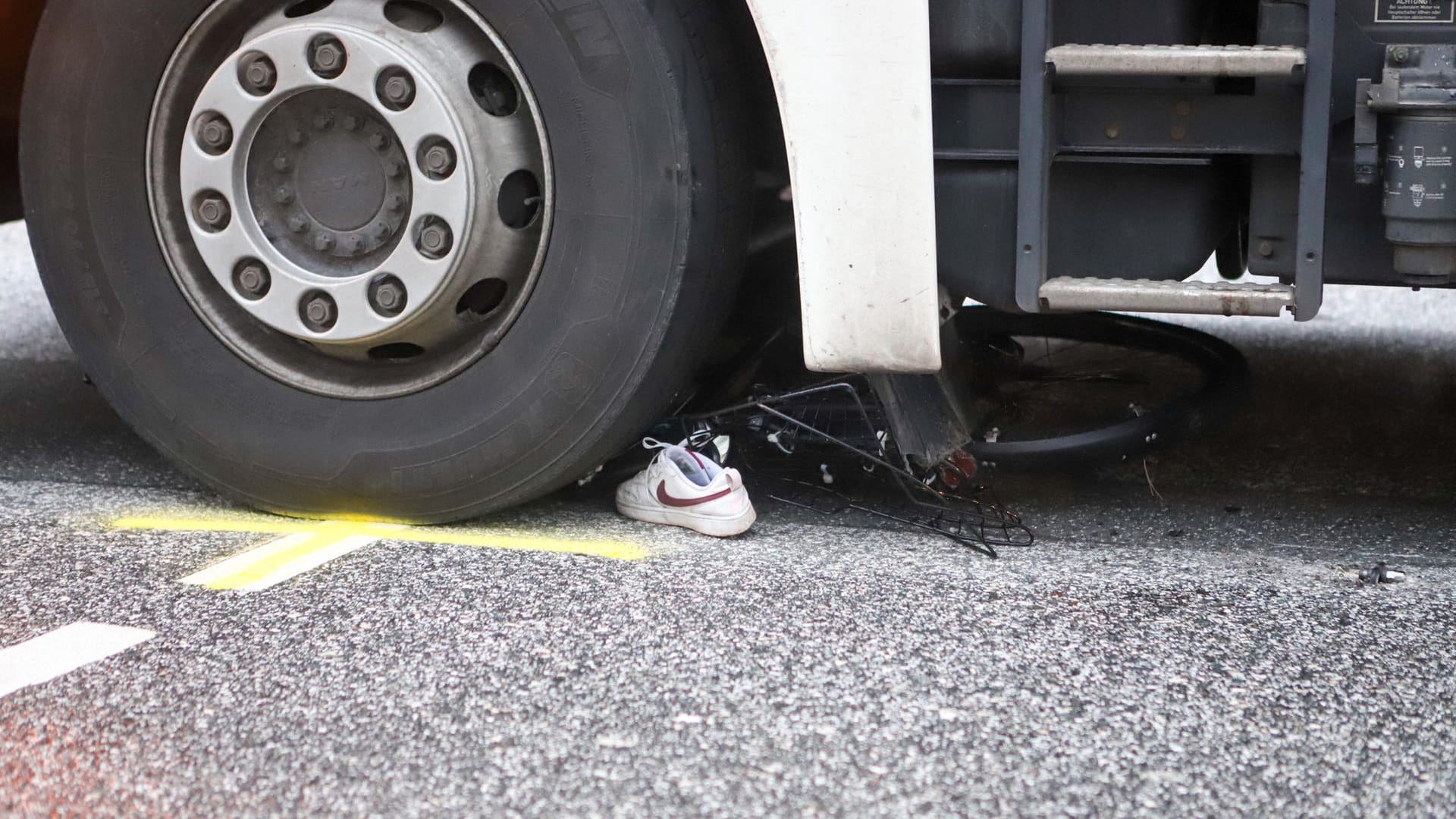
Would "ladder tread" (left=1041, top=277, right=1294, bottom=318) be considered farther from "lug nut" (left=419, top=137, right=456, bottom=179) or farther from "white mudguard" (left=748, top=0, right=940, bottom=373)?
"lug nut" (left=419, top=137, right=456, bottom=179)

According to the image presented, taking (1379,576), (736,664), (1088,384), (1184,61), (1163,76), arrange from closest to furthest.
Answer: (736,664) < (1184,61) < (1163,76) < (1379,576) < (1088,384)

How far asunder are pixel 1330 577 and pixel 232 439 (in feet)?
6.51

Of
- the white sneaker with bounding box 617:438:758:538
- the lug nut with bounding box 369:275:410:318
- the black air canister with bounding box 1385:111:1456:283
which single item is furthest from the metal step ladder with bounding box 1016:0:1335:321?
the lug nut with bounding box 369:275:410:318

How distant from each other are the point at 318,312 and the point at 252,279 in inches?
6.1

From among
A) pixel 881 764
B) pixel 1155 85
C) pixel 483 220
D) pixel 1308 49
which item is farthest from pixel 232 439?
pixel 1308 49

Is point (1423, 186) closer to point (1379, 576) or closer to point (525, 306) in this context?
point (1379, 576)

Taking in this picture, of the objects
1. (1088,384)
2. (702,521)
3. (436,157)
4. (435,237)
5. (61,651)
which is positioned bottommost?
(1088,384)

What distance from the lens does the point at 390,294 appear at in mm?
2494

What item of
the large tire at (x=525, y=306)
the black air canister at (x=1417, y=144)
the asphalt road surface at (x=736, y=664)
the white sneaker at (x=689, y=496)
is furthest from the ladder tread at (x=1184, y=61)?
the white sneaker at (x=689, y=496)

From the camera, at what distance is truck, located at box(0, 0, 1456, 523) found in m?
2.20

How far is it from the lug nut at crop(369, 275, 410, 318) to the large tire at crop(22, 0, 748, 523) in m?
0.17

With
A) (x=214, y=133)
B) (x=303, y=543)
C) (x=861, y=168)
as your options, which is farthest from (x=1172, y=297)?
(x=214, y=133)

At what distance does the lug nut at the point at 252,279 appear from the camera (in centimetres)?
258

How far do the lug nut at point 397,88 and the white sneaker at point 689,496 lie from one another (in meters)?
0.80
